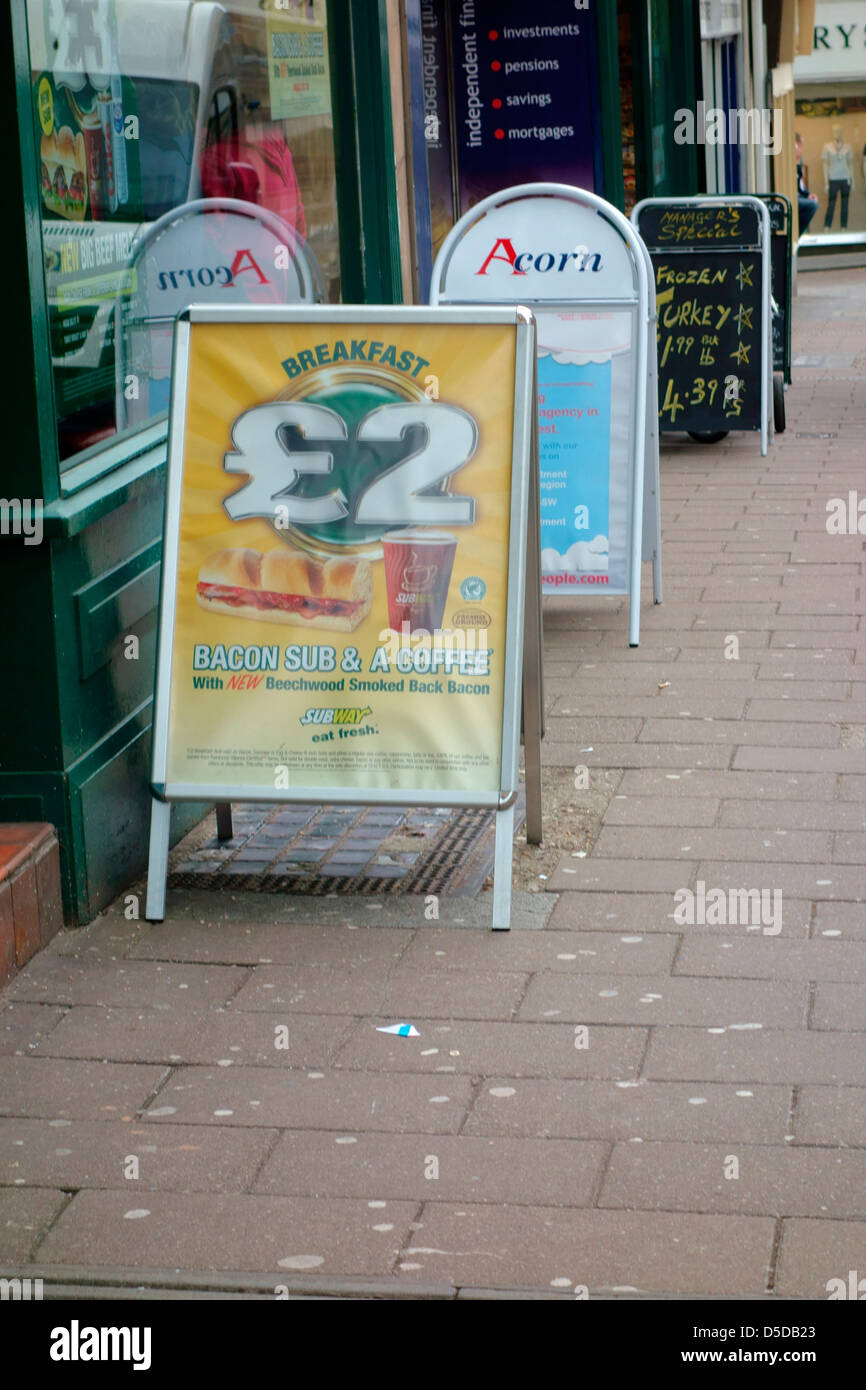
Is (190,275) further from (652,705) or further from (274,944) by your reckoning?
(274,944)

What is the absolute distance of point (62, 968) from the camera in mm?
4086

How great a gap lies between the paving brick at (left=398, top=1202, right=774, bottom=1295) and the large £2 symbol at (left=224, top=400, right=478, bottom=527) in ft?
6.14

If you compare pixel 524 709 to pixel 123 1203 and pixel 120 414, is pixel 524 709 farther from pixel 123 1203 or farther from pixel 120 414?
pixel 123 1203

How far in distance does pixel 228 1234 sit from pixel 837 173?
2616 cm

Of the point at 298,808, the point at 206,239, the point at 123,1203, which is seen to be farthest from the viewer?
the point at 206,239

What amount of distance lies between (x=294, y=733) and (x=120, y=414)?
1097 mm

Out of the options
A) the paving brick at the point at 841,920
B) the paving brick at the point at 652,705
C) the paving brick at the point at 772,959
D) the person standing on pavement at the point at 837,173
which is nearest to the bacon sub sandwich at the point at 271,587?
the paving brick at the point at 772,959

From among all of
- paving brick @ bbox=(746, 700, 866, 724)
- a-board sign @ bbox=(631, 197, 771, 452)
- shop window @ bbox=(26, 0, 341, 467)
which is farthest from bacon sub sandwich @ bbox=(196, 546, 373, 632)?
a-board sign @ bbox=(631, 197, 771, 452)

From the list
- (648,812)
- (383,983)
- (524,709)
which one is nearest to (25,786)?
(383,983)

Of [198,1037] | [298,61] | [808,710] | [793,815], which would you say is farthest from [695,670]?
[198,1037]

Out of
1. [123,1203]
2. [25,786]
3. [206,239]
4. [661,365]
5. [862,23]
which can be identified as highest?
[862,23]

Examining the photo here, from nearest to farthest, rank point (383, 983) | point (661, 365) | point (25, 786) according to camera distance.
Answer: point (383, 983), point (25, 786), point (661, 365)

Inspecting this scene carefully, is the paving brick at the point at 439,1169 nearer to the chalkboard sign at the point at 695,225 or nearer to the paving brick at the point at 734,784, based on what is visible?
the paving brick at the point at 734,784

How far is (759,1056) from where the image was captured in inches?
140
